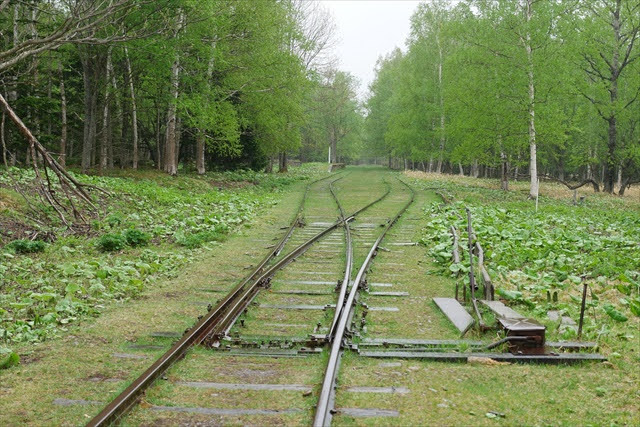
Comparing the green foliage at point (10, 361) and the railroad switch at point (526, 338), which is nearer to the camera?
the green foliage at point (10, 361)

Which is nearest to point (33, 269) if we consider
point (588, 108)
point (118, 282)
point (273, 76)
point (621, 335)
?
point (118, 282)

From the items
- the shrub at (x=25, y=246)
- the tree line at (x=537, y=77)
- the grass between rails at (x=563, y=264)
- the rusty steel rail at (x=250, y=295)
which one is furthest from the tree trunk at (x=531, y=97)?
the shrub at (x=25, y=246)

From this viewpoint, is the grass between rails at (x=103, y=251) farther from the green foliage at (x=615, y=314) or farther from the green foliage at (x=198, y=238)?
the green foliage at (x=615, y=314)

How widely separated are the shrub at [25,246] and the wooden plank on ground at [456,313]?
723cm

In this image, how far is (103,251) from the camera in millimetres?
10727

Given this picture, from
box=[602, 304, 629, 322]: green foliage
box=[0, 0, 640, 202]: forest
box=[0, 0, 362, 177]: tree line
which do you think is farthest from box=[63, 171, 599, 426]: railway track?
box=[0, 0, 640, 202]: forest

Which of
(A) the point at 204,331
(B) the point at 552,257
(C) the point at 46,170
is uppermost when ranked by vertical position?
(C) the point at 46,170

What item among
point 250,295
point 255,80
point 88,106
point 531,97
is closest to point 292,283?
point 250,295

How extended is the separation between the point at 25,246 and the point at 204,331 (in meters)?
5.65

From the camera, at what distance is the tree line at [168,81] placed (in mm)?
18188

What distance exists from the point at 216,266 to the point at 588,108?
94.7 feet

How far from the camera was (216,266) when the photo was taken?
10.1 m

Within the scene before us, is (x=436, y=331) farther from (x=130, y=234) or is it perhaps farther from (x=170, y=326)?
(x=130, y=234)

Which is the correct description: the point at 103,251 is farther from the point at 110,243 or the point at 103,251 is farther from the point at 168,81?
the point at 168,81
